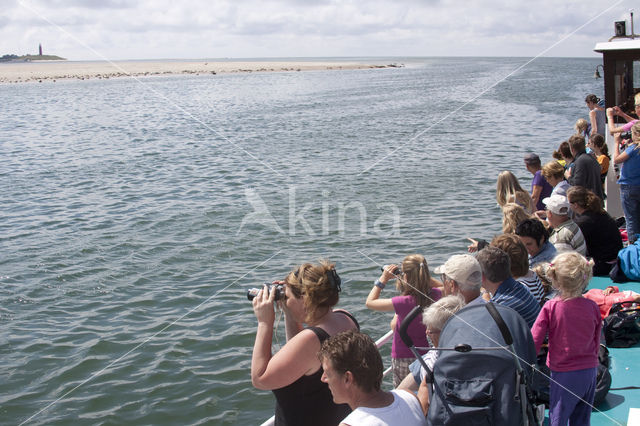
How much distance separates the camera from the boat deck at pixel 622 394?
4543mm

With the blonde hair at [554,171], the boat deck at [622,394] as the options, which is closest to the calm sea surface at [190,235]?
the blonde hair at [554,171]

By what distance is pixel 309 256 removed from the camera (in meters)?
12.2

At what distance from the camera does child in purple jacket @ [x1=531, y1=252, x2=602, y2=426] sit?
397cm

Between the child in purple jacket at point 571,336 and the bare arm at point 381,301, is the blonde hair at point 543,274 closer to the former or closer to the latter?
the child in purple jacket at point 571,336

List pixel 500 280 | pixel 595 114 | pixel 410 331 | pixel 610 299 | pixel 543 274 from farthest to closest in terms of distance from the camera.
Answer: pixel 595 114
pixel 610 299
pixel 543 274
pixel 410 331
pixel 500 280

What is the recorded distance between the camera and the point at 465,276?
399cm

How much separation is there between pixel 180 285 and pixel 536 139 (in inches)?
867

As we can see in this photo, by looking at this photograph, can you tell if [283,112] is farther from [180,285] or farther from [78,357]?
[78,357]

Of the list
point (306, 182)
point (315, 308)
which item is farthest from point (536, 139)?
point (315, 308)

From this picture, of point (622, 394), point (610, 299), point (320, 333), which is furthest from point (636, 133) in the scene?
point (320, 333)

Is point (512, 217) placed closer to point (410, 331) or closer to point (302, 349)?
point (410, 331)

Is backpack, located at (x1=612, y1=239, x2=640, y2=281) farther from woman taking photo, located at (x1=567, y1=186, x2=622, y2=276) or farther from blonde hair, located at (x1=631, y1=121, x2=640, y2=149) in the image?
blonde hair, located at (x1=631, y1=121, x2=640, y2=149)

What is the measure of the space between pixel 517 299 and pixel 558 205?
2445 mm

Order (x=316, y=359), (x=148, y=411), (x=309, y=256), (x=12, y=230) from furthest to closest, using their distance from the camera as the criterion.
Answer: (x=12, y=230) < (x=309, y=256) < (x=148, y=411) < (x=316, y=359)
